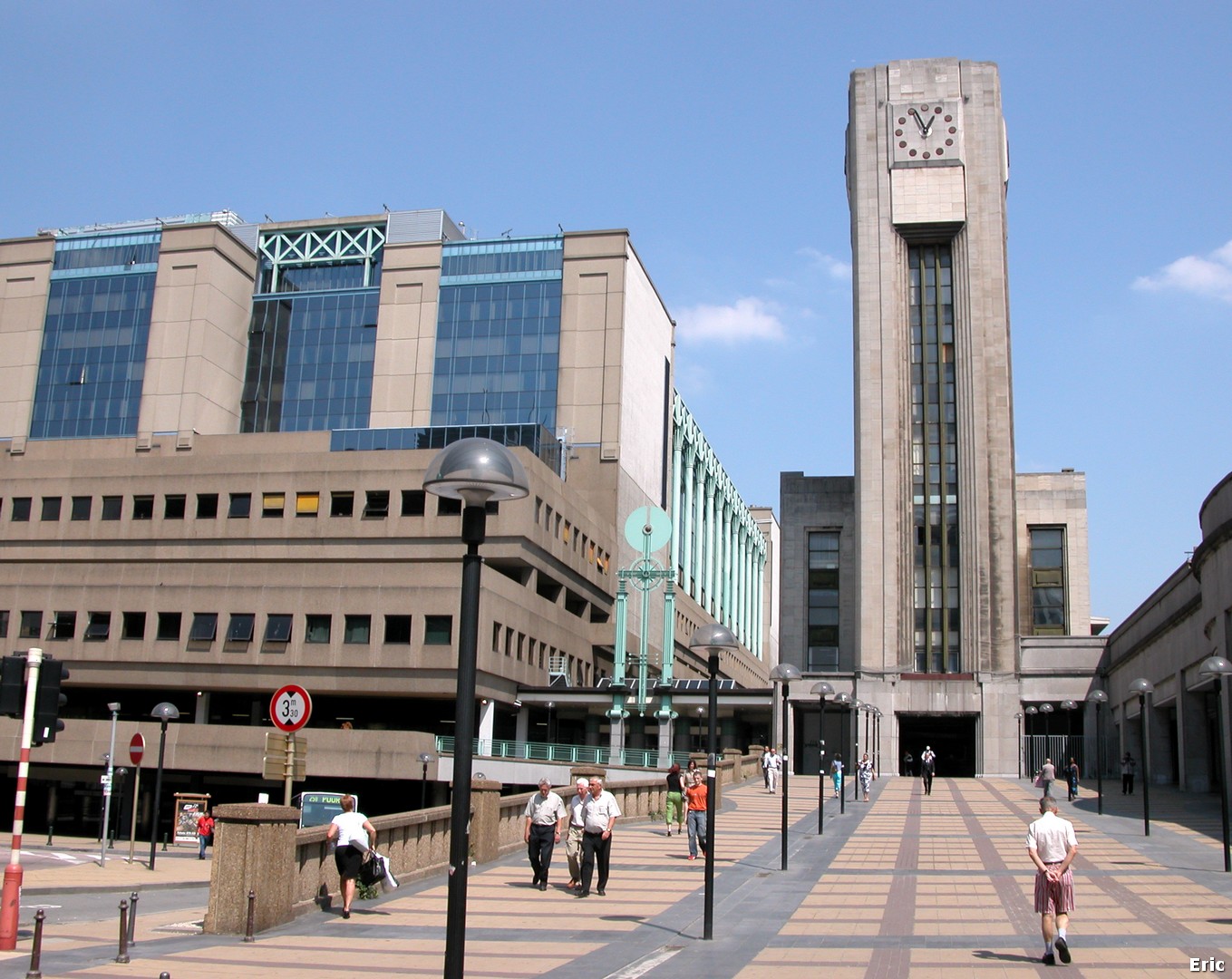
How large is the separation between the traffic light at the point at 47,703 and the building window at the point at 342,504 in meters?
51.1

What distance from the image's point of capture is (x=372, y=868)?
18.3 meters

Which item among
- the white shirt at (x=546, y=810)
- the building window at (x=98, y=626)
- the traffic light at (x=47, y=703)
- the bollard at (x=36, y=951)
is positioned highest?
the building window at (x=98, y=626)

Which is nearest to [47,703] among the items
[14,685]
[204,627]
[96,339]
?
[14,685]

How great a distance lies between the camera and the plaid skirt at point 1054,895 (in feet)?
46.3

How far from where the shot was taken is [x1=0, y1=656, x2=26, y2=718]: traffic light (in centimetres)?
1652

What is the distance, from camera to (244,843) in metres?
16.4

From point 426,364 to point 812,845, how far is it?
6799 centimetres

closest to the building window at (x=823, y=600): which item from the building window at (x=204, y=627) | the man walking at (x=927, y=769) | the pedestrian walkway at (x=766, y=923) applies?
the man walking at (x=927, y=769)

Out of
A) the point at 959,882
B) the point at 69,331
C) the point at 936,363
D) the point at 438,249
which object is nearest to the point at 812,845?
the point at 959,882

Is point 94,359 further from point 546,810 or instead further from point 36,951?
point 36,951

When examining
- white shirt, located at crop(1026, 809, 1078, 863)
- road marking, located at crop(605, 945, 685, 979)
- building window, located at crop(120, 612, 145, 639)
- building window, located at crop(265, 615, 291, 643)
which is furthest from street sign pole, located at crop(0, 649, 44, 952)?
building window, located at crop(120, 612, 145, 639)

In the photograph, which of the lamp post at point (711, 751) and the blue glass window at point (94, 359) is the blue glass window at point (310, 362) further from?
the lamp post at point (711, 751)

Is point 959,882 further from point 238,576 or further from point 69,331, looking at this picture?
point 69,331

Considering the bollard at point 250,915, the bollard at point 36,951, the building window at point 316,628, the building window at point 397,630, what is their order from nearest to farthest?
the bollard at point 36,951
the bollard at point 250,915
the building window at point 397,630
the building window at point 316,628
